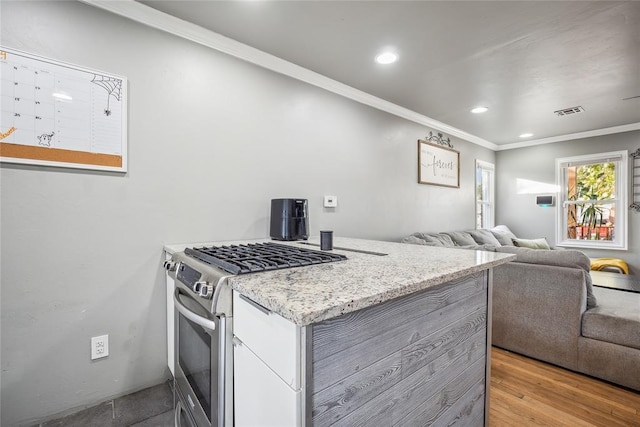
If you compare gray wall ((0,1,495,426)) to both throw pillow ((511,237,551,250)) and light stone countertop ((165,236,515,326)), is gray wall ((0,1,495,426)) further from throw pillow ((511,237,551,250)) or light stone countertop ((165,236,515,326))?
throw pillow ((511,237,551,250))

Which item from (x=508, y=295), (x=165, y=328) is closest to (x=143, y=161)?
(x=165, y=328)

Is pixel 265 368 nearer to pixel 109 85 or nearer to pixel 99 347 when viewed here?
pixel 99 347

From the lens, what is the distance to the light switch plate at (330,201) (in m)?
2.66

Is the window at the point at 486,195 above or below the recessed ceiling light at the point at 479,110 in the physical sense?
below

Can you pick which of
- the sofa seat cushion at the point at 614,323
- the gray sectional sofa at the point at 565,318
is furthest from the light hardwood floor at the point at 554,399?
the sofa seat cushion at the point at 614,323

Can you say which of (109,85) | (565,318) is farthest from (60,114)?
(565,318)

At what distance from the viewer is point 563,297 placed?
2.12 m

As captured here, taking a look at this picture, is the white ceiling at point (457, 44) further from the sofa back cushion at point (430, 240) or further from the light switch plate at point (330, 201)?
the sofa back cushion at point (430, 240)

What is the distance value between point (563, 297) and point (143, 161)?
9.91 ft

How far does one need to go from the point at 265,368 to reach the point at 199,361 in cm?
52

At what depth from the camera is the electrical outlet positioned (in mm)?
1572

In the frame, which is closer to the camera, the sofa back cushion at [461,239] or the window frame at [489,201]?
the sofa back cushion at [461,239]

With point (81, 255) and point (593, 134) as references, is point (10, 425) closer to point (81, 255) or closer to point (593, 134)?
point (81, 255)

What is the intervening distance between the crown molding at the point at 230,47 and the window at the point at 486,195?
8.27ft
